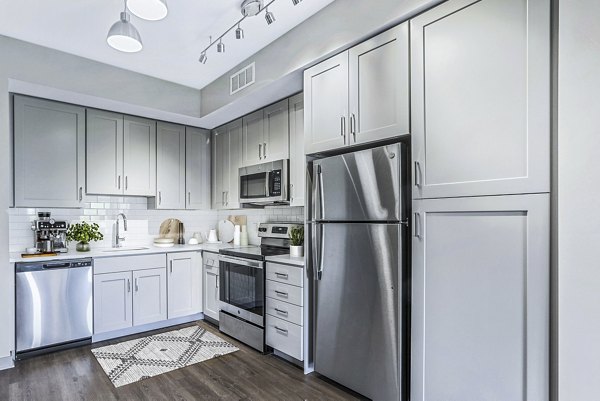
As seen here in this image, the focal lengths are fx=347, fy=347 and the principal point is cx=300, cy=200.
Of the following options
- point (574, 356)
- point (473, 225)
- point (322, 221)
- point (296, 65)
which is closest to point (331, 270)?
point (322, 221)

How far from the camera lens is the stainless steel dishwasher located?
9.97ft

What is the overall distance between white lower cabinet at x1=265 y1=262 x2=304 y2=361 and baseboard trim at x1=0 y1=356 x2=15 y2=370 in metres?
2.12

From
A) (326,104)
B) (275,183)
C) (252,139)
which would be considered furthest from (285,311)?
(252,139)

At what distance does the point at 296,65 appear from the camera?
280 cm

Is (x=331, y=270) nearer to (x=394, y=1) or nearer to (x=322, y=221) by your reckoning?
(x=322, y=221)

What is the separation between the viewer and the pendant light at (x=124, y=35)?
2139 millimetres

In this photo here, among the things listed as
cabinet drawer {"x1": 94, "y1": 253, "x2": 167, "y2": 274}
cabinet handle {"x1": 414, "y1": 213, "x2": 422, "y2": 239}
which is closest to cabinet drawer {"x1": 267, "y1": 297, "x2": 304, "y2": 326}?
cabinet handle {"x1": 414, "y1": 213, "x2": 422, "y2": 239}

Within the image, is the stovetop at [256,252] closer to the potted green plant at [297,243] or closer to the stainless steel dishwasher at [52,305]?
the potted green plant at [297,243]

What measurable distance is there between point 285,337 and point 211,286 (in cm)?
140

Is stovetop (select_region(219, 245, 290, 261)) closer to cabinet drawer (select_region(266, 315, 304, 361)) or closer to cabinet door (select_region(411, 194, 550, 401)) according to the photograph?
cabinet drawer (select_region(266, 315, 304, 361))

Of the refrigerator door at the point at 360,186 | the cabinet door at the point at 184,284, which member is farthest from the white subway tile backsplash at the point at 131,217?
the refrigerator door at the point at 360,186

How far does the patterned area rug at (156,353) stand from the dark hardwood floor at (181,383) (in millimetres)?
80

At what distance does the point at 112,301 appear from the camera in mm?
3490

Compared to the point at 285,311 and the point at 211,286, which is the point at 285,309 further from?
the point at 211,286
